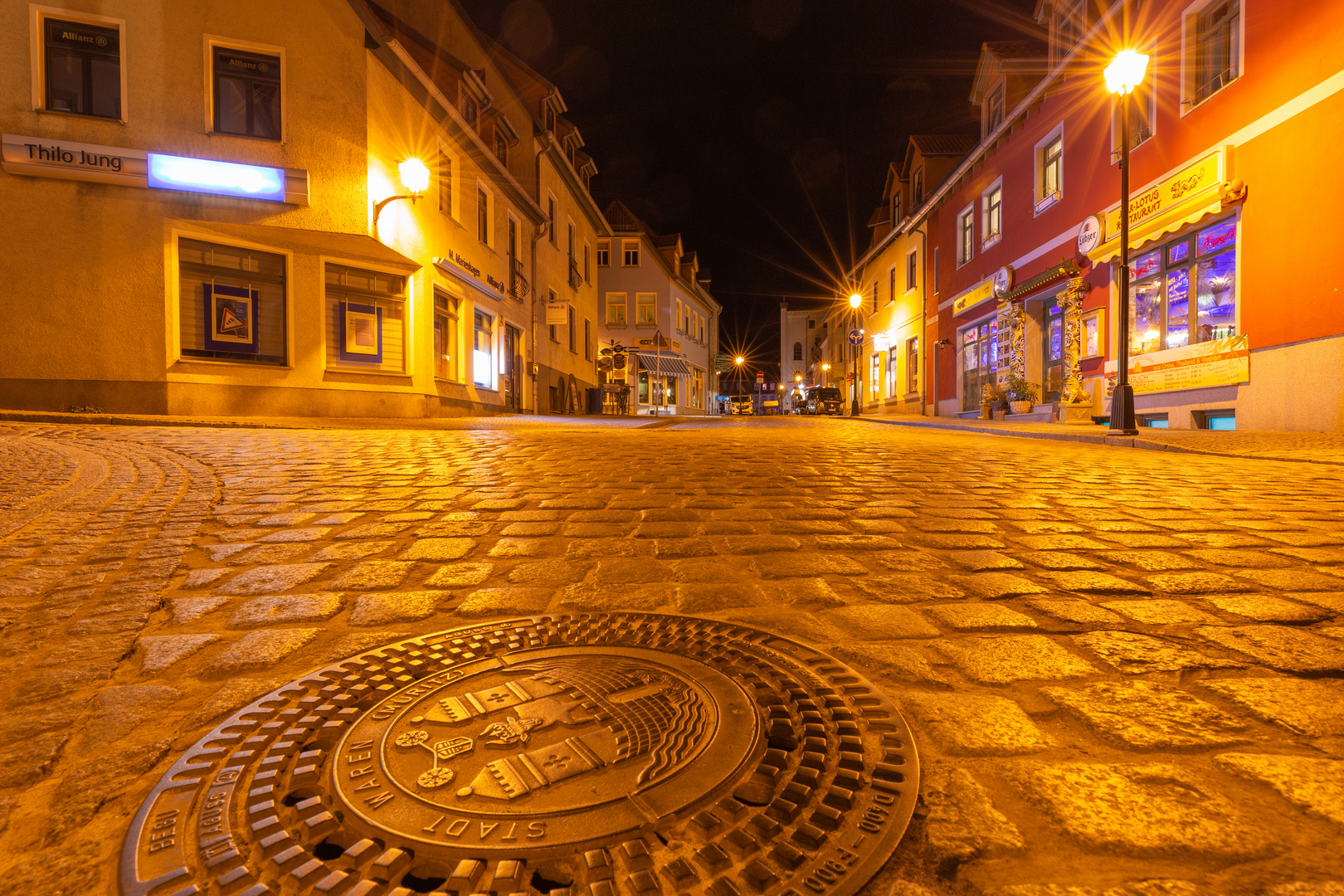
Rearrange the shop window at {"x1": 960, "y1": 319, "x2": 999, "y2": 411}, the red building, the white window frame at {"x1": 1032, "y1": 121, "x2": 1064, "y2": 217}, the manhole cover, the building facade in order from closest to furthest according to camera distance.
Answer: the manhole cover, the red building, the white window frame at {"x1": 1032, "y1": 121, "x2": 1064, "y2": 217}, the shop window at {"x1": 960, "y1": 319, "x2": 999, "y2": 411}, the building facade

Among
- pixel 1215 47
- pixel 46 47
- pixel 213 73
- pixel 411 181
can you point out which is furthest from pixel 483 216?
pixel 1215 47

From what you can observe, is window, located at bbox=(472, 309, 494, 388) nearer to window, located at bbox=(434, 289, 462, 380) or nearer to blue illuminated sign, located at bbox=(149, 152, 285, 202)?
window, located at bbox=(434, 289, 462, 380)

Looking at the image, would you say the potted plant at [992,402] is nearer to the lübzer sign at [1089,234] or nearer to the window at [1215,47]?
the lübzer sign at [1089,234]

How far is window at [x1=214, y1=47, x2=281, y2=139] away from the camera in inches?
506

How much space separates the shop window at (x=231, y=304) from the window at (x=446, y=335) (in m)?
3.82

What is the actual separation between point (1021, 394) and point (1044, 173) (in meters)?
5.86

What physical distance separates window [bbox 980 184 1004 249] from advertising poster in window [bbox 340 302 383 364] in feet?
57.5

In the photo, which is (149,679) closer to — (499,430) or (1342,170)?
(499,430)

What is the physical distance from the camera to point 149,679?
1.84m

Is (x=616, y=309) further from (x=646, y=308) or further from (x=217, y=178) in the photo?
(x=217, y=178)

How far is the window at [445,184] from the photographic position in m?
17.1

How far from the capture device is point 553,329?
1062 inches

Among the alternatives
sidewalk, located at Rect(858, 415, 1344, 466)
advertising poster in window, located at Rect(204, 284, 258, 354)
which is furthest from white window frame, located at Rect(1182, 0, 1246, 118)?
sidewalk, located at Rect(858, 415, 1344, 466)

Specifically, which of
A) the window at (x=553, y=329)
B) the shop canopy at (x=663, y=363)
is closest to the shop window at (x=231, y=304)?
the window at (x=553, y=329)
